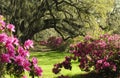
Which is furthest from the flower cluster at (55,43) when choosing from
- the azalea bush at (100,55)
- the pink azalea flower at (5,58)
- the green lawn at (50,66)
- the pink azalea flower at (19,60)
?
the pink azalea flower at (5,58)

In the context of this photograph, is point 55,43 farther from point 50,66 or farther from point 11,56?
point 11,56

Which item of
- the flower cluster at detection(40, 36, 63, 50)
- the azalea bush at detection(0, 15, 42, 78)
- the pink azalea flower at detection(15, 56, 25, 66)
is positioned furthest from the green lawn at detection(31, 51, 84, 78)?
the flower cluster at detection(40, 36, 63, 50)

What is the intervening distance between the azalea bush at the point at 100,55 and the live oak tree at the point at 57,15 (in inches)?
589

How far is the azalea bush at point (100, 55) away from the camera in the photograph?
1301 centimetres

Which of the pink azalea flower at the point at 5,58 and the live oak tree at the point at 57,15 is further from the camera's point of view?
the live oak tree at the point at 57,15

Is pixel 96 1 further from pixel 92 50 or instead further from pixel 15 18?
pixel 92 50

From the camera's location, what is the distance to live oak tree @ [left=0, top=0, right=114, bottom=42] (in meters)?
29.8

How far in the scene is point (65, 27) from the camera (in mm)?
34844

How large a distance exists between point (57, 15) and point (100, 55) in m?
20.6

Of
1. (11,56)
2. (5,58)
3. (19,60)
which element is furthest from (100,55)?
(5,58)

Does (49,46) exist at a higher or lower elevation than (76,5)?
lower

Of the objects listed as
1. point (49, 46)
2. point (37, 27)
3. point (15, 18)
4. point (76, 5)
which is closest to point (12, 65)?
point (15, 18)

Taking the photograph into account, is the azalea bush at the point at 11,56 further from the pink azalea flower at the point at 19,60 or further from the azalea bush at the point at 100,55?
the azalea bush at the point at 100,55

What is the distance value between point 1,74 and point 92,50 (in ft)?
23.3
